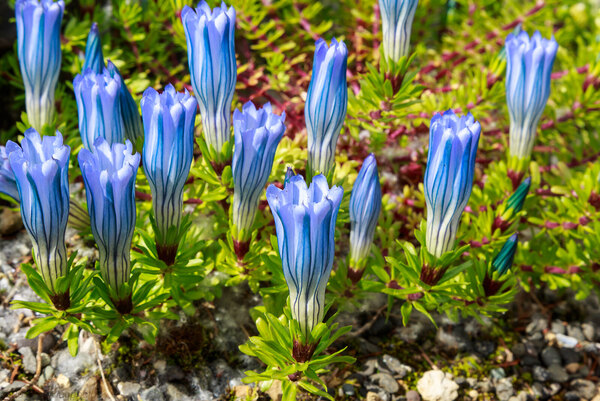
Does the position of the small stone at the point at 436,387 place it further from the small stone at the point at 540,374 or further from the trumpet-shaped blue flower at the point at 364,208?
the trumpet-shaped blue flower at the point at 364,208

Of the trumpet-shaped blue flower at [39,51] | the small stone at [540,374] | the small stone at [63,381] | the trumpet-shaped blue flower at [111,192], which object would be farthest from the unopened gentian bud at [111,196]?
the small stone at [540,374]

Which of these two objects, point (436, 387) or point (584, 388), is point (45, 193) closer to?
point (436, 387)

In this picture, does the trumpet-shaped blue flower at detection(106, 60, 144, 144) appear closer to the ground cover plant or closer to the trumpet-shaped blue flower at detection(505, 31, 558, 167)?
the ground cover plant

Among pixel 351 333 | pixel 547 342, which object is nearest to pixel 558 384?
pixel 547 342

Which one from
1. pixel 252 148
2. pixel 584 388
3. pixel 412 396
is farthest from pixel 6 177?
pixel 584 388

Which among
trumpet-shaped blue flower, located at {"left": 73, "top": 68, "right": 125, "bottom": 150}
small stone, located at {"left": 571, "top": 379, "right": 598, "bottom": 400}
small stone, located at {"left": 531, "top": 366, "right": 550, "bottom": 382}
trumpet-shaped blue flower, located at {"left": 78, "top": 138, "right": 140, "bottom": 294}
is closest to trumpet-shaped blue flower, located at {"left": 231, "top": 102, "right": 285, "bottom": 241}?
trumpet-shaped blue flower, located at {"left": 78, "top": 138, "right": 140, "bottom": 294}
